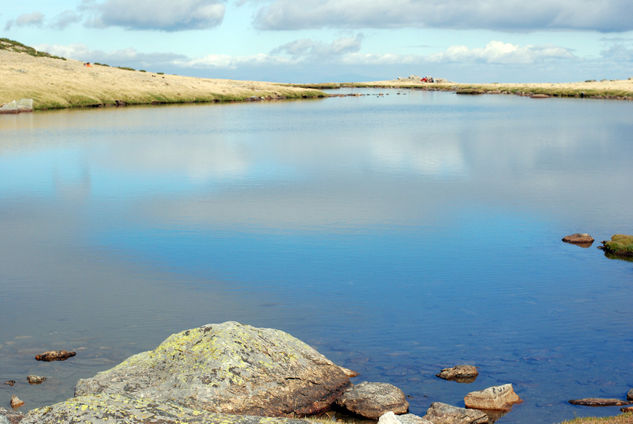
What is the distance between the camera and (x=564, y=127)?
97688 millimetres

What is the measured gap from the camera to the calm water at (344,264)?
20.2m

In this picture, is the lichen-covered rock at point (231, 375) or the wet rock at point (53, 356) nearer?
the lichen-covered rock at point (231, 375)

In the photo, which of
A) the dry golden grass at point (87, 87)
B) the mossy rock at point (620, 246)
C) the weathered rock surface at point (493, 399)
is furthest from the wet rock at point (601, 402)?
the dry golden grass at point (87, 87)

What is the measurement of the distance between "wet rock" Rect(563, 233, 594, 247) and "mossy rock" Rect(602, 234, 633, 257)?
71 cm

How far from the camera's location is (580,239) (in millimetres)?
33969

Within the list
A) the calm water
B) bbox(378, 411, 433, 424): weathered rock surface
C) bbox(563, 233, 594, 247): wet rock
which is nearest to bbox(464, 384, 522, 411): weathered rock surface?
the calm water

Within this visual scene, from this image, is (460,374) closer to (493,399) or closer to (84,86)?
(493,399)

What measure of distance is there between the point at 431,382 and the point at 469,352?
2517 mm

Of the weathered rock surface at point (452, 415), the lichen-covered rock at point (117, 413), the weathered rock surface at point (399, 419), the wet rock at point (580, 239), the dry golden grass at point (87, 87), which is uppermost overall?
the dry golden grass at point (87, 87)

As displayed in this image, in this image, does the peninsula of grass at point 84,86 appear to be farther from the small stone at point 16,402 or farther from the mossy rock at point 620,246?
the small stone at point 16,402

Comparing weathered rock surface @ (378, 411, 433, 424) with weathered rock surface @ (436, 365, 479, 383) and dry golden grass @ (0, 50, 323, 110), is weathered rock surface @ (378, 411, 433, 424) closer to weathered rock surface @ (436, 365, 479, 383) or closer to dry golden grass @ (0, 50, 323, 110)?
weathered rock surface @ (436, 365, 479, 383)

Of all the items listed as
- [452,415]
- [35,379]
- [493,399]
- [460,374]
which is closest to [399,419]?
[452,415]

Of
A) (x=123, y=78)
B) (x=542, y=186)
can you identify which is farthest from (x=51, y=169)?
(x=123, y=78)

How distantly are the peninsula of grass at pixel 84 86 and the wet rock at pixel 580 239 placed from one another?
112 m
